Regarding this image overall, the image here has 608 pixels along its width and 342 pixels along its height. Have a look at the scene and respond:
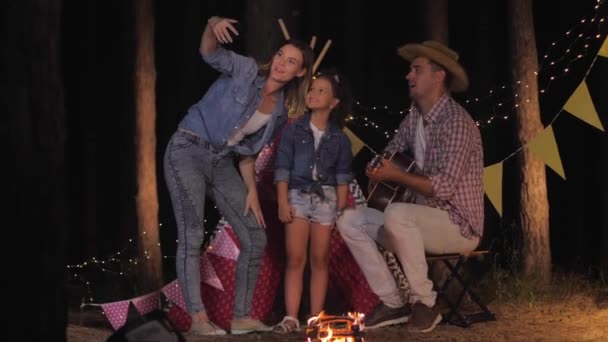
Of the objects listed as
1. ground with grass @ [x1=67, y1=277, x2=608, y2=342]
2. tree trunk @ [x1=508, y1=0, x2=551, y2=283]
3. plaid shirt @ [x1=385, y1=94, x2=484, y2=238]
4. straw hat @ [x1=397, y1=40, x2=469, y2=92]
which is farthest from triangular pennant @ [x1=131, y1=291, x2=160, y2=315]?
tree trunk @ [x1=508, y1=0, x2=551, y2=283]

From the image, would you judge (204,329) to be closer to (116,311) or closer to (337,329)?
(116,311)

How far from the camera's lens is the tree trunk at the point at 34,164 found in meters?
4.26

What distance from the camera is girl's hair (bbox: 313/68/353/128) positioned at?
267 inches

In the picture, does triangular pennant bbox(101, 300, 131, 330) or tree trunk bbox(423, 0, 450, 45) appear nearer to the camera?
triangular pennant bbox(101, 300, 131, 330)

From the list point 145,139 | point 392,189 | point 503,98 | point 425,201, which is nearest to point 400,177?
point 425,201

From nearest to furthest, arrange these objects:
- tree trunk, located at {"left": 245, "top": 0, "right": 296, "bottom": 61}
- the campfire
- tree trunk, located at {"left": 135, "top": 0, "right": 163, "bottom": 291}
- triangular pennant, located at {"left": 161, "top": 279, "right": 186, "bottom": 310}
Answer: the campfire
triangular pennant, located at {"left": 161, "top": 279, "right": 186, "bottom": 310}
tree trunk, located at {"left": 245, "top": 0, "right": 296, "bottom": 61}
tree trunk, located at {"left": 135, "top": 0, "right": 163, "bottom": 291}

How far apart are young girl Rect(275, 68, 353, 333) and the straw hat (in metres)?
0.51

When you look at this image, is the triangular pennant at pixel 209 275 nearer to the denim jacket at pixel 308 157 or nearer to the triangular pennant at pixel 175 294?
the triangular pennant at pixel 175 294

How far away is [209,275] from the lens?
699cm

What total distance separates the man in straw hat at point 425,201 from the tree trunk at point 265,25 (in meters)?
1.21

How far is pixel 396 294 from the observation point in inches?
275

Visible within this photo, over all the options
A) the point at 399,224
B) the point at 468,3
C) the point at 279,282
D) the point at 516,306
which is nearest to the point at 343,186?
the point at 399,224

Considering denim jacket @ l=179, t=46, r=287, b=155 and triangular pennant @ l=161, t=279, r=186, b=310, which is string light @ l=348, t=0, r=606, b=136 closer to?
triangular pennant @ l=161, t=279, r=186, b=310

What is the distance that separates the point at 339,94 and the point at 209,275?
134 centimetres
